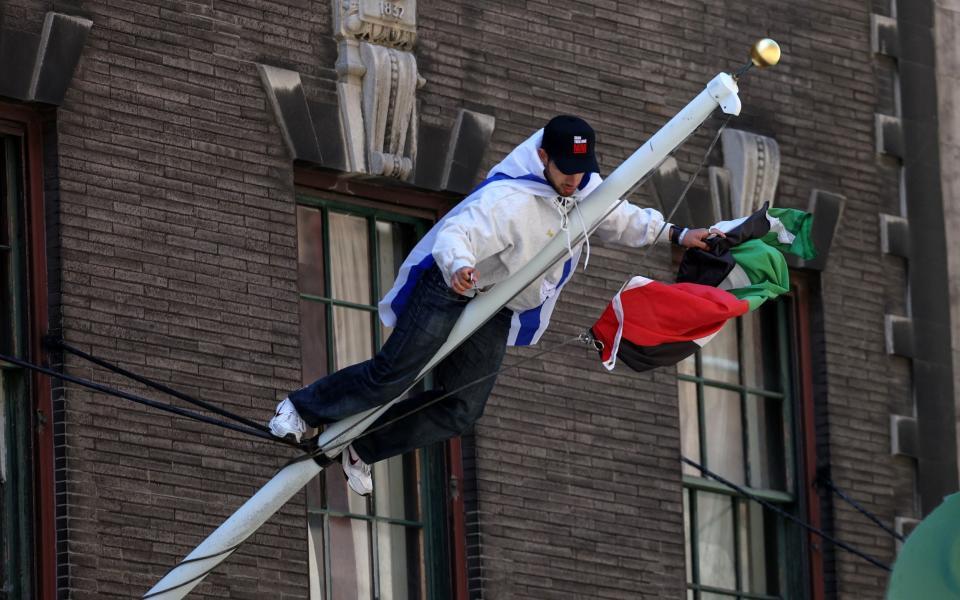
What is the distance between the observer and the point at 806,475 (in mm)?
19125

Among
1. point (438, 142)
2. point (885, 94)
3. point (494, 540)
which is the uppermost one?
point (885, 94)

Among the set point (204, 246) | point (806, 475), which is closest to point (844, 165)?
point (806, 475)

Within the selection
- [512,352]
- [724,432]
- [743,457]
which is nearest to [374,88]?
[512,352]

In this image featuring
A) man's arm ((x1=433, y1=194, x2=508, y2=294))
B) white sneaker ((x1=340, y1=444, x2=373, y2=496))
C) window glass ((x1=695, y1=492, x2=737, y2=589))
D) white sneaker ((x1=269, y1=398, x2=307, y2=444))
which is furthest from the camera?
window glass ((x1=695, y1=492, x2=737, y2=589))

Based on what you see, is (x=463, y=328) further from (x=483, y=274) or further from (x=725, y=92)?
(x=725, y=92)

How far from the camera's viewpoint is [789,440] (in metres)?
19.2

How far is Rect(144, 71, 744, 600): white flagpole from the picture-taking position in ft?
43.6

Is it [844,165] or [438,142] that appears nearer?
[438,142]

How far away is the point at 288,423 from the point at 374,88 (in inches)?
146

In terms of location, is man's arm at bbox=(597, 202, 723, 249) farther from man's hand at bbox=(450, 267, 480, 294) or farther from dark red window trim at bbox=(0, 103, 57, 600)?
dark red window trim at bbox=(0, 103, 57, 600)

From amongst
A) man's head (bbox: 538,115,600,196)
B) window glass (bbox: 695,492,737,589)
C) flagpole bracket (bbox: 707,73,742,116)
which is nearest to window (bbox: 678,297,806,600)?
window glass (bbox: 695,492,737,589)

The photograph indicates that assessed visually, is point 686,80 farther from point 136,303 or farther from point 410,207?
point 136,303

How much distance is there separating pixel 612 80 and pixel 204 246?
3.58m

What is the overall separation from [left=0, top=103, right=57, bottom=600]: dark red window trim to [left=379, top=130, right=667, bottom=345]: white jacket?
7.74 ft
